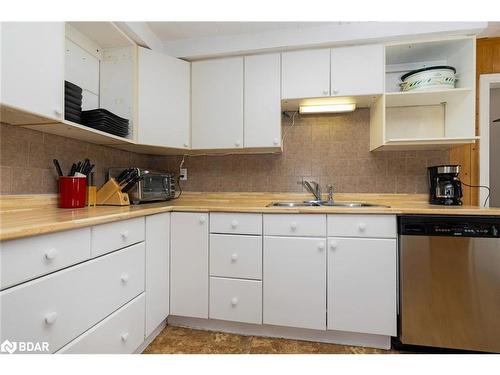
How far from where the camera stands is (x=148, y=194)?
200 centimetres

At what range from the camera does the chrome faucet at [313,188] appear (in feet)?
7.17

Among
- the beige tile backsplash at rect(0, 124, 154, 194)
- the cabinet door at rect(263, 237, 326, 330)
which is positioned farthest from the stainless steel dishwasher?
the beige tile backsplash at rect(0, 124, 154, 194)

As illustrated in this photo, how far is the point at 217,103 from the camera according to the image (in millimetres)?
2115

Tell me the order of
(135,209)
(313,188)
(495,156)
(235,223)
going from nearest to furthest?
1. (135,209)
2. (235,223)
3. (313,188)
4. (495,156)

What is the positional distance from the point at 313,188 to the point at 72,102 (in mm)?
1793

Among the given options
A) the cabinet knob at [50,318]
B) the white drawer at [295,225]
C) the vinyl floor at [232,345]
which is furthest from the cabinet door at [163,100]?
the vinyl floor at [232,345]

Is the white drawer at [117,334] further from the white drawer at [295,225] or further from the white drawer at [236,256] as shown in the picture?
the white drawer at [295,225]

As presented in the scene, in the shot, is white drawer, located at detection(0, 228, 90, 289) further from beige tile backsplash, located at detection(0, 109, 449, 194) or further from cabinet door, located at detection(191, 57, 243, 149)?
cabinet door, located at detection(191, 57, 243, 149)

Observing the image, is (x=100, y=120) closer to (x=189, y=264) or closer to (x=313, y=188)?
(x=189, y=264)

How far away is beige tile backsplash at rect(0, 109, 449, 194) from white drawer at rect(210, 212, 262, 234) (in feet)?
2.13

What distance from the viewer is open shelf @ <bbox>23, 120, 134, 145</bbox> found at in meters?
1.42

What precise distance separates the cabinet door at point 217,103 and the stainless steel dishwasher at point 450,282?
4.50 ft

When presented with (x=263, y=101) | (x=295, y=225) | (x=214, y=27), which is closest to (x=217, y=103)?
(x=263, y=101)

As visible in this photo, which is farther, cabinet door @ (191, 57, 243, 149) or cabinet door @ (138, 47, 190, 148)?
cabinet door @ (191, 57, 243, 149)
